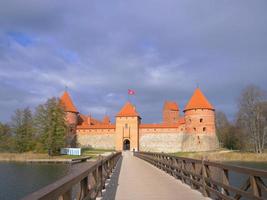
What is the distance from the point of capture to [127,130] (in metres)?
56.8

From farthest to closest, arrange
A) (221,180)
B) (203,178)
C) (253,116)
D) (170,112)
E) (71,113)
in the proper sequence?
1. (170,112)
2. (71,113)
3. (253,116)
4. (203,178)
5. (221,180)

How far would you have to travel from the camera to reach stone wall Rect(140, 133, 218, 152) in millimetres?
52625

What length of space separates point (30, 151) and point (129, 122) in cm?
1773

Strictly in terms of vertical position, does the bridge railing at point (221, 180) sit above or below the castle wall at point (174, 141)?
below

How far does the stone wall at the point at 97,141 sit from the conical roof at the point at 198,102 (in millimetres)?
13740

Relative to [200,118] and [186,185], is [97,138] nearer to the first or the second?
[200,118]

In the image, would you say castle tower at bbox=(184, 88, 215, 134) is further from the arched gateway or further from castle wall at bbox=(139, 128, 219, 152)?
the arched gateway

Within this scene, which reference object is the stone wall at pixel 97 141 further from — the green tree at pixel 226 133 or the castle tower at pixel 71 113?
the green tree at pixel 226 133

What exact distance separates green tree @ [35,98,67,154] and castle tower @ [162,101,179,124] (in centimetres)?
3818

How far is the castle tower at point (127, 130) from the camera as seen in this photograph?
186 ft

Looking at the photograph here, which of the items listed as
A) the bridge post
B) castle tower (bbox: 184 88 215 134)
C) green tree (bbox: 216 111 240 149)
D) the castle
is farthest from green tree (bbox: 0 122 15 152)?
the bridge post

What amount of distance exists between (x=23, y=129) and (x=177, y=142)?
23768 millimetres

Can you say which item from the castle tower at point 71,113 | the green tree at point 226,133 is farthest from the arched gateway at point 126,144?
the green tree at point 226,133

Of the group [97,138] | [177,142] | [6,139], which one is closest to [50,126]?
[6,139]
